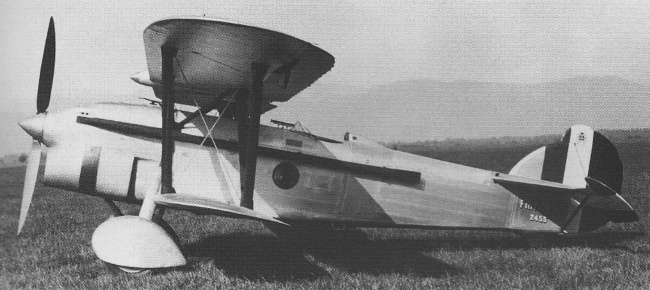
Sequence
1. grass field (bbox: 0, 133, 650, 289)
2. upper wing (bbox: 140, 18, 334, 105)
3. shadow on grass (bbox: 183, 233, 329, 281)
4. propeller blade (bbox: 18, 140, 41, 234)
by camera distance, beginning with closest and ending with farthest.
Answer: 1. upper wing (bbox: 140, 18, 334, 105)
2. grass field (bbox: 0, 133, 650, 289)
3. shadow on grass (bbox: 183, 233, 329, 281)
4. propeller blade (bbox: 18, 140, 41, 234)

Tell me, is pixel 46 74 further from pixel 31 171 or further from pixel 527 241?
pixel 527 241

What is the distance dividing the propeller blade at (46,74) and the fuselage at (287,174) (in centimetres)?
26

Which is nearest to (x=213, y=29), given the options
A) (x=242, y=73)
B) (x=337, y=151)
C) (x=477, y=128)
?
(x=242, y=73)

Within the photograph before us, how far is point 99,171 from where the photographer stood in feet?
17.7

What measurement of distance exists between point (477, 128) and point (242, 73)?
205419mm

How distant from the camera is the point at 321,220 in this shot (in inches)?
230

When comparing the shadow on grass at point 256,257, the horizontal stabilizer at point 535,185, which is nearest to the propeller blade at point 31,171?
the shadow on grass at point 256,257

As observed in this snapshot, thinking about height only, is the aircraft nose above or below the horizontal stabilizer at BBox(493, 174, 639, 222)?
above

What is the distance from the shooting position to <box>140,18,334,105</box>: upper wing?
402 cm

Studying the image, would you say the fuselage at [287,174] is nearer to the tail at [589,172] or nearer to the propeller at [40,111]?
the propeller at [40,111]

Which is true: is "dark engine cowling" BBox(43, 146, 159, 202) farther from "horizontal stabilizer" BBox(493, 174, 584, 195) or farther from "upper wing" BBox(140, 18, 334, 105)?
"horizontal stabilizer" BBox(493, 174, 584, 195)

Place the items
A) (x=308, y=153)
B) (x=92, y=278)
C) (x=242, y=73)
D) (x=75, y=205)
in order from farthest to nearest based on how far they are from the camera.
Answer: (x=75, y=205) → (x=308, y=153) → (x=242, y=73) → (x=92, y=278)

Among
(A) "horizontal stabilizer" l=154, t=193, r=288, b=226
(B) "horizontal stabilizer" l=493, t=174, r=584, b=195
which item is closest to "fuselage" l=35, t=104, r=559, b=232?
(B) "horizontal stabilizer" l=493, t=174, r=584, b=195

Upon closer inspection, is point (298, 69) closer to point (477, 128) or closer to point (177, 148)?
point (177, 148)
